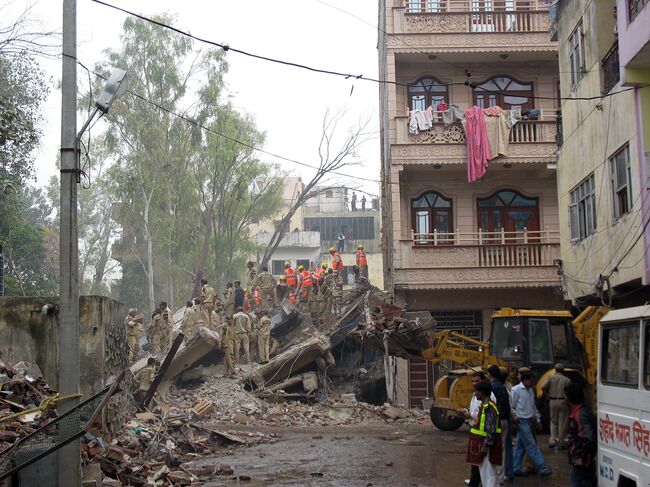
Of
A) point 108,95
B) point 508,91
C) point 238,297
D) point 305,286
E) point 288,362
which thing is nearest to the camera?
point 108,95

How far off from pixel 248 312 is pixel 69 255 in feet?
63.1

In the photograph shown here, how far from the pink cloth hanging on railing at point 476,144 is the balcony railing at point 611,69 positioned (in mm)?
7900

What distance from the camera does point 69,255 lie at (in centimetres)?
923

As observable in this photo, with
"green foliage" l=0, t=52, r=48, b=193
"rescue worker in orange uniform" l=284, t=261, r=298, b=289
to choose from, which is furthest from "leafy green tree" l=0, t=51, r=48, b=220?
"rescue worker in orange uniform" l=284, t=261, r=298, b=289

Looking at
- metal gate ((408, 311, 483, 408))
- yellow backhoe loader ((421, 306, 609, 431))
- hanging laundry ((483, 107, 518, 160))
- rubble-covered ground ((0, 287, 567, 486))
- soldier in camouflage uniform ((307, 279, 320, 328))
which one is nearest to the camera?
rubble-covered ground ((0, 287, 567, 486))

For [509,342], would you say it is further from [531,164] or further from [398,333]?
Result: [531,164]

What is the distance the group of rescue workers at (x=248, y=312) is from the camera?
24359 mm

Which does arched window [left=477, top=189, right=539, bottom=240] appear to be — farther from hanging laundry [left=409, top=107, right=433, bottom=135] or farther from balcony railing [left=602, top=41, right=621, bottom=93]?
balcony railing [left=602, top=41, right=621, bottom=93]

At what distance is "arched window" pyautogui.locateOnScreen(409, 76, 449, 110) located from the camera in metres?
26.9

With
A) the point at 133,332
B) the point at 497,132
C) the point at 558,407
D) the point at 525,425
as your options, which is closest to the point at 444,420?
the point at 558,407

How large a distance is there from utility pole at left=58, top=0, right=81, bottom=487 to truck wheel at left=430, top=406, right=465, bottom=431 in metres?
10.5

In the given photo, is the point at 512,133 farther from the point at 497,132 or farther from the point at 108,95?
the point at 108,95

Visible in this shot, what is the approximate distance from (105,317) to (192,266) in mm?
32259

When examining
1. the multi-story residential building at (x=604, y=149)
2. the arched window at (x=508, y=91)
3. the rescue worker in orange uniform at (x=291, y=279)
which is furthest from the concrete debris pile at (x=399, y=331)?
the rescue worker in orange uniform at (x=291, y=279)
